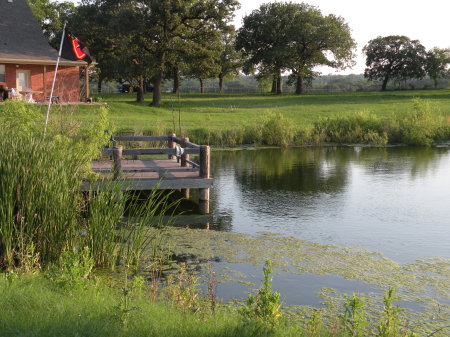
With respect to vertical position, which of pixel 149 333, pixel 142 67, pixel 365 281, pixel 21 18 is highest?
pixel 21 18

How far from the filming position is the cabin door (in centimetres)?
3613

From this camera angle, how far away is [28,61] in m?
35.3

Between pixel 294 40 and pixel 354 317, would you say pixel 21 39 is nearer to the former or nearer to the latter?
pixel 294 40

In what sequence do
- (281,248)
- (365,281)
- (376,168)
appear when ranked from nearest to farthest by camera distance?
(365,281) < (281,248) < (376,168)

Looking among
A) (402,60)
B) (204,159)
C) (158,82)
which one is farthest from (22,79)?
(402,60)

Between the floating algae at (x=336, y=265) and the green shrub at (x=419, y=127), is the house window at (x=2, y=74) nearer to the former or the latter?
the green shrub at (x=419, y=127)

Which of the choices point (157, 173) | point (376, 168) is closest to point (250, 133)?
point (376, 168)

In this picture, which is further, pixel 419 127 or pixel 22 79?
pixel 22 79

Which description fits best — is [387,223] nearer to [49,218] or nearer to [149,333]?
[49,218]

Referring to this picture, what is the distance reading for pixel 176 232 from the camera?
1170 cm

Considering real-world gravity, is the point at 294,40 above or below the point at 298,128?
above

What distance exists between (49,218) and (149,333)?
10.9ft

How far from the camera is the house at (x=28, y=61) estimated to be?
117 feet

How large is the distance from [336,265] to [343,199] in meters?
5.99
